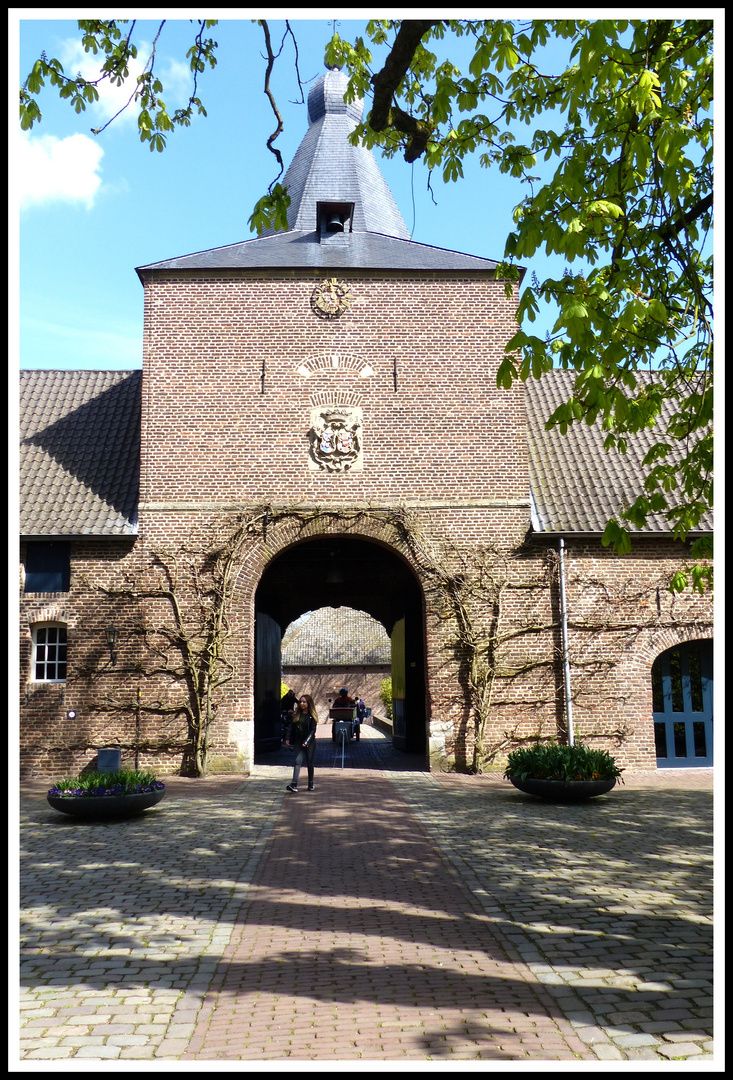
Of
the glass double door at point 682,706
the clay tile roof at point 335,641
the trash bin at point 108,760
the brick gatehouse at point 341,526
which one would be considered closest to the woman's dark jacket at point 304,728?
the brick gatehouse at point 341,526

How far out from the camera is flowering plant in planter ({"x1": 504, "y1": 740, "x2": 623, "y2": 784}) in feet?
32.9

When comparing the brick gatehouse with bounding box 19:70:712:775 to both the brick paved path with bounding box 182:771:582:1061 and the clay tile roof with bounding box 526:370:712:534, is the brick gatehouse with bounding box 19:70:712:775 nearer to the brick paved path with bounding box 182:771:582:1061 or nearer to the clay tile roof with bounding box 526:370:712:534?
the clay tile roof with bounding box 526:370:712:534

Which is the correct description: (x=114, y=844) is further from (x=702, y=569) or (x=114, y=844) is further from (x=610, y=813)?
(x=702, y=569)

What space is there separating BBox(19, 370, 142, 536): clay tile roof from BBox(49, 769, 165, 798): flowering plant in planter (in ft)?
15.4

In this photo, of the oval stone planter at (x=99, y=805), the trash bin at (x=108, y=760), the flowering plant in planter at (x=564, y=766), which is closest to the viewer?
the oval stone planter at (x=99, y=805)

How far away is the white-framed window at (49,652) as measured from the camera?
13211 mm

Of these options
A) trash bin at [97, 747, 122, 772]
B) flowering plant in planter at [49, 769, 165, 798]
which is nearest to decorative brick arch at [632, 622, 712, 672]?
flowering plant in planter at [49, 769, 165, 798]

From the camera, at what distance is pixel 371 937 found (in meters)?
5.19

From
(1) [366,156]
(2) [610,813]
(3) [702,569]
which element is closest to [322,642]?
(1) [366,156]

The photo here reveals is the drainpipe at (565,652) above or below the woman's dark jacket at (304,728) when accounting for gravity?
above

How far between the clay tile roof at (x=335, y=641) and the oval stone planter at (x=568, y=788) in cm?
2749

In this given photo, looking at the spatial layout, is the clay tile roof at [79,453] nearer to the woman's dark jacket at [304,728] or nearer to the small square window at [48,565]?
the small square window at [48,565]

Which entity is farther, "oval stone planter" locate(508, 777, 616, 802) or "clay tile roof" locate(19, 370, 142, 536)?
"clay tile roof" locate(19, 370, 142, 536)

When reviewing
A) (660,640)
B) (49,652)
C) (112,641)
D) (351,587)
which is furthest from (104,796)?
(351,587)
